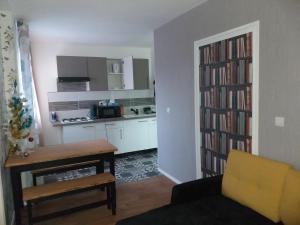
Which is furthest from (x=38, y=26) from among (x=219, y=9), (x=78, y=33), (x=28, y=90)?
(x=219, y=9)

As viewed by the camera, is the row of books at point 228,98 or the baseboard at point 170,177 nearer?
the row of books at point 228,98

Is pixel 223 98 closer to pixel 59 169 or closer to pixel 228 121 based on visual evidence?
pixel 228 121

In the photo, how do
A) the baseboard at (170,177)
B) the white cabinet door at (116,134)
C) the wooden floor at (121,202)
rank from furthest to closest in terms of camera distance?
the white cabinet door at (116,134), the baseboard at (170,177), the wooden floor at (121,202)

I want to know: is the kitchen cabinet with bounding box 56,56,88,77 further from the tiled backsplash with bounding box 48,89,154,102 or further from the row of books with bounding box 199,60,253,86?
the row of books with bounding box 199,60,253,86

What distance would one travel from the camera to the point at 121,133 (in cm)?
521

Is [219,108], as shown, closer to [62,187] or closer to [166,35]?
[166,35]

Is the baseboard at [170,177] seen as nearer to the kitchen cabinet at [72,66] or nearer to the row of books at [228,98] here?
the row of books at [228,98]

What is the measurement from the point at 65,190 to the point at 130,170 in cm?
200

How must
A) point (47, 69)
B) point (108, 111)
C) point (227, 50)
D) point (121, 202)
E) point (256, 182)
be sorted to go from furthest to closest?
1. point (108, 111)
2. point (47, 69)
3. point (121, 202)
4. point (227, 50)
5. point (256, 182)

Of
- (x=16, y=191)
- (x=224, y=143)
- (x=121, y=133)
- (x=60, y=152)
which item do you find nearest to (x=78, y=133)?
(x=121, y=133)

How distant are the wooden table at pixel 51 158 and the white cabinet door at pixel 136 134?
206 cm

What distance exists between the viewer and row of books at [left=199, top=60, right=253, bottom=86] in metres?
2.39

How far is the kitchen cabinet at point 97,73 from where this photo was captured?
5211 mm

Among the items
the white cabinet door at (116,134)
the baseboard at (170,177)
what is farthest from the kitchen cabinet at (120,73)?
the baseboard at (170,177)
